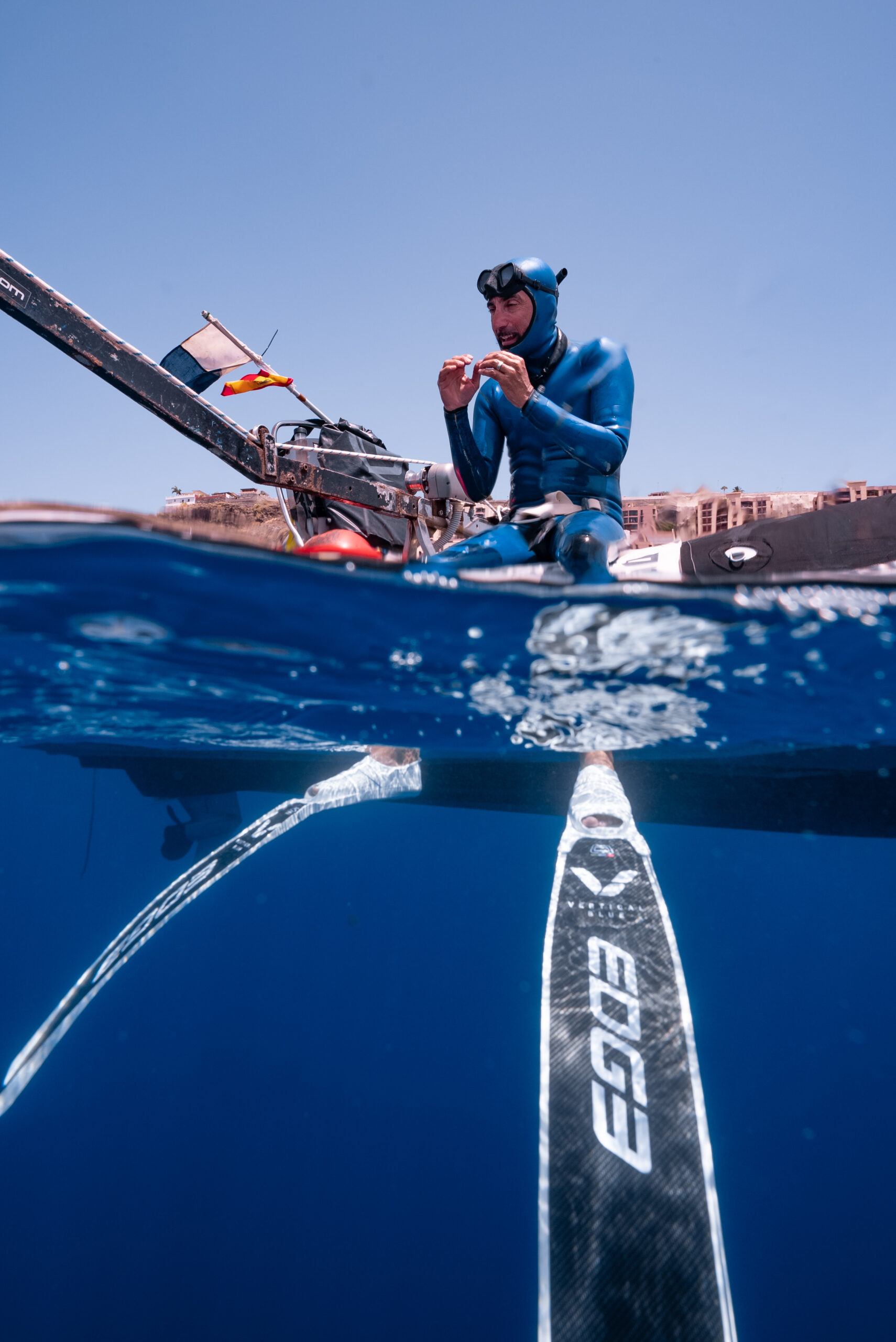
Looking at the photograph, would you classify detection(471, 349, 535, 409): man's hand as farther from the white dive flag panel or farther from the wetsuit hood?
the white dive flag panel

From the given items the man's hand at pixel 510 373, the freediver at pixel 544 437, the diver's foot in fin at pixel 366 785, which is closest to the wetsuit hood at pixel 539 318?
the freediver at pixel 544 437

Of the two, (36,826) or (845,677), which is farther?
(36,826)

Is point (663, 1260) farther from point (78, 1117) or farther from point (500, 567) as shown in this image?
point (500, 567)

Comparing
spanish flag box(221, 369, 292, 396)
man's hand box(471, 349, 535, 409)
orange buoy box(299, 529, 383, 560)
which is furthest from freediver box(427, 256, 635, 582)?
spanish flag box(221, 369, 292, 396)

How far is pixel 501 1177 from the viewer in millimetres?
2043

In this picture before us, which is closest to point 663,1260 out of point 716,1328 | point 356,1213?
point 716,1328

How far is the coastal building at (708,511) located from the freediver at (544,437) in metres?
1.28

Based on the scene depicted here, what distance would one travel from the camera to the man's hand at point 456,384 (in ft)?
9.62

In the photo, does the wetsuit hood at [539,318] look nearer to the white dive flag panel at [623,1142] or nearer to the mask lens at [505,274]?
the mask lens at [505,274]

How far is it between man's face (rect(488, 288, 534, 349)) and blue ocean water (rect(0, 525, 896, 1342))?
4.47ft

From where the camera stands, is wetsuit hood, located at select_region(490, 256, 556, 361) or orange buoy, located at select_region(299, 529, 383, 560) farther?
wetsuit hood, located at select_region(490, 256, 556, 361)

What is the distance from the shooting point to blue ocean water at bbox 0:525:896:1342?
6.30 ft

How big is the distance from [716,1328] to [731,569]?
179 inches

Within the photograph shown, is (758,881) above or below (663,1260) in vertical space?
above
